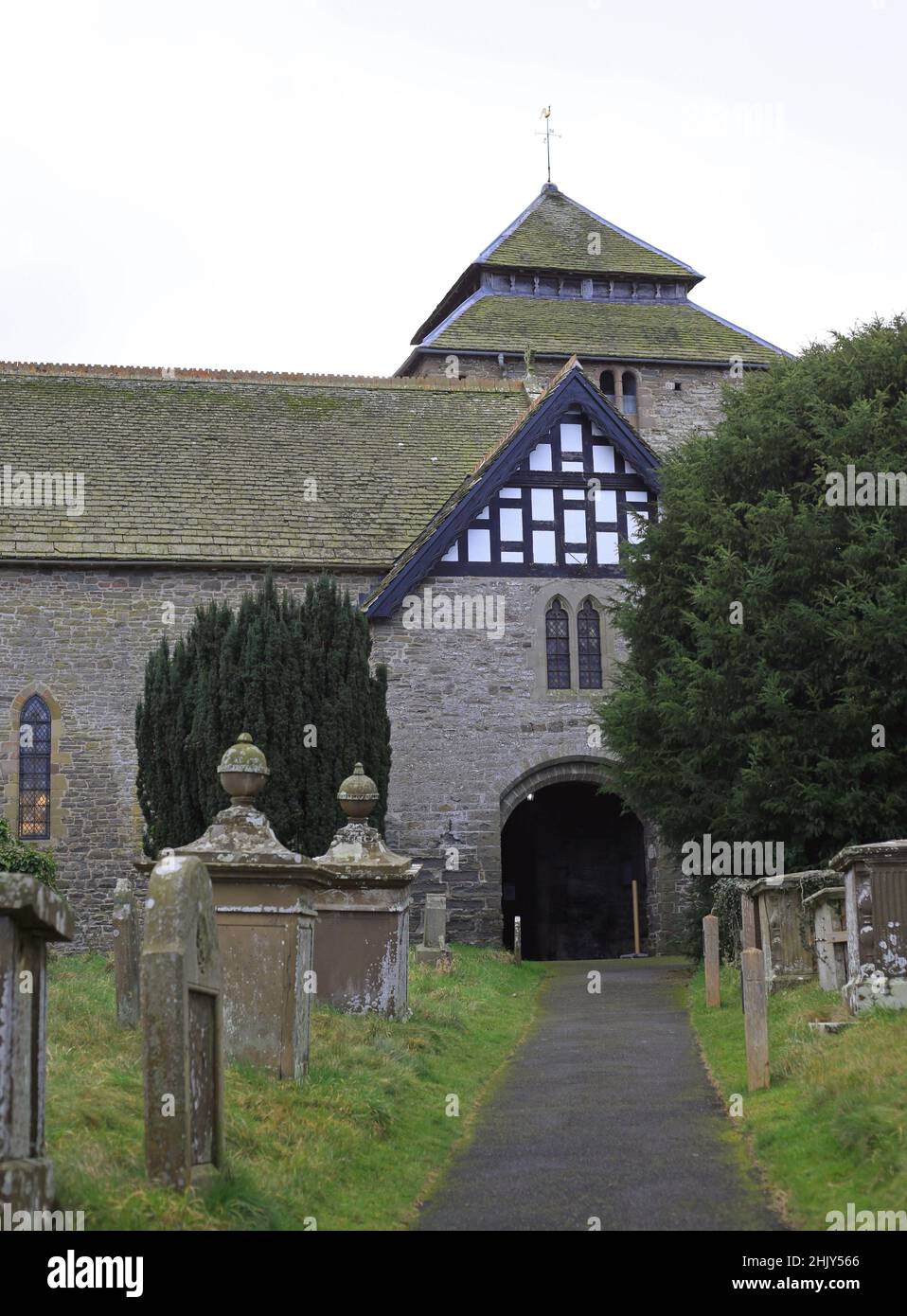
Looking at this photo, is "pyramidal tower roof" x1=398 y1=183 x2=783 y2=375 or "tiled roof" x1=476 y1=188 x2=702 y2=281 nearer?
"pyramidal tower roof" x1=398 y1=183 x2=783 y2=375

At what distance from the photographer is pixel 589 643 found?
24.8 metres

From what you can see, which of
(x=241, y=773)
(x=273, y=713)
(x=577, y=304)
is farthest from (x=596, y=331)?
(x=241, y=773)

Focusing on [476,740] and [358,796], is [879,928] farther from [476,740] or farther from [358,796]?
[476,740]


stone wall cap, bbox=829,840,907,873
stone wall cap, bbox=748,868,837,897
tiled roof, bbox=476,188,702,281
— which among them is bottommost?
stone wall cap, bbox=748,868,837,897

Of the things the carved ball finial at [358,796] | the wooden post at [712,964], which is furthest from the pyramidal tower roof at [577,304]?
the carved ball finial at [358,796]

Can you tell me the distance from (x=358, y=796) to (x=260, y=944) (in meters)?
4.37

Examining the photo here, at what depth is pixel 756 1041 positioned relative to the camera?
992 centimetres

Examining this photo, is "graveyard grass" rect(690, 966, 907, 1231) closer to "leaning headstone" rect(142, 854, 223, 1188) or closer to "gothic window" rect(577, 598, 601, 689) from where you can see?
"leaning headstone" rect(142, 854, 223, 1188)

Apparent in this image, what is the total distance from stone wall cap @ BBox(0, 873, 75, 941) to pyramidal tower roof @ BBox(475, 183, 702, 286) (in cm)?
3283

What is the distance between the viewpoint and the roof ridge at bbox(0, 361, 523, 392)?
27922mm

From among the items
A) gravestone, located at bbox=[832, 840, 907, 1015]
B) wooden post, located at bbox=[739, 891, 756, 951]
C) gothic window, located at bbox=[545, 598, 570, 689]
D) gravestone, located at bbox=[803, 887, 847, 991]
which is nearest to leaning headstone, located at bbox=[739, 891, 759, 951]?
wooden post, located at bbox=[739, 891, 756, 951]

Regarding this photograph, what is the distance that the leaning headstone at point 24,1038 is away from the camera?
5434 mm
